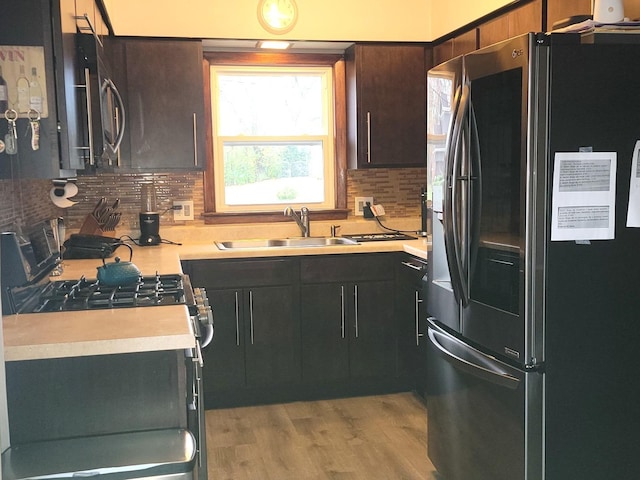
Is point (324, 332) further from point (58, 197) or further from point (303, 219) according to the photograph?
point (58, 197)

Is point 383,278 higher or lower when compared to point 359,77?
lower

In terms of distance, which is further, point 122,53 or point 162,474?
point 122,53

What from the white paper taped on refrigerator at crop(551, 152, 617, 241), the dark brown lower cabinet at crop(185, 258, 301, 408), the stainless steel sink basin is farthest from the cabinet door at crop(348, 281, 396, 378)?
the white paper taped on refrigerator at crop(551, 152, 617, 241)

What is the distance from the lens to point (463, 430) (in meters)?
2.47

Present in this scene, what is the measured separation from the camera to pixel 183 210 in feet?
13.7

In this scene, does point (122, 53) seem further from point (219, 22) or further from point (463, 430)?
point (463, 430)

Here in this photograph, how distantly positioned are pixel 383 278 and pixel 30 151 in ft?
7.53

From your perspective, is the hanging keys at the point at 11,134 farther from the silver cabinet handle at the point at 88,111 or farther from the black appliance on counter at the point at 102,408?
the black appliance on counter at the point at 102,408

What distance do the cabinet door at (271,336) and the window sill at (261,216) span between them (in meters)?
0.70

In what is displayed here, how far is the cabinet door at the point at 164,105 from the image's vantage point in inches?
148

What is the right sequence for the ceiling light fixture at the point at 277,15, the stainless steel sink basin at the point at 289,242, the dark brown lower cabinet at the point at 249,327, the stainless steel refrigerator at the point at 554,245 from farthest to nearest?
the stainless steel sink basin at the point at 289,242, the ceiling light fixture at the point at 277,15, the dark brown lower cabinet at the point at 249,327, the stainless steel refrigerator at the point at 554,245

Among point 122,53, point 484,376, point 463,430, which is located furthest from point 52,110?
point 122,53

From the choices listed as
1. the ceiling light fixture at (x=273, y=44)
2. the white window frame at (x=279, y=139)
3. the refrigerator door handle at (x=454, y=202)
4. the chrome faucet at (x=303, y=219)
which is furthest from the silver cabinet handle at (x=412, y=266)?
the ceiling light fixture at (x=273, y=44)

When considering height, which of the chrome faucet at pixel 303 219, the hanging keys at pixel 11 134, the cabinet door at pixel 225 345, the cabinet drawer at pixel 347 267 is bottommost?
the cabinet door at pixel 225 345
